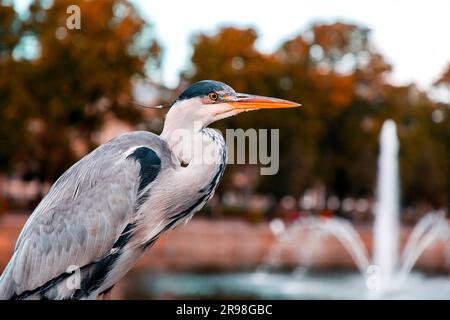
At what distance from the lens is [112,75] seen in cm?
2919

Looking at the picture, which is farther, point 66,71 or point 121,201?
point 66,71

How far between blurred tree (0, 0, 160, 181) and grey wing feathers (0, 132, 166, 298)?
2521 cm

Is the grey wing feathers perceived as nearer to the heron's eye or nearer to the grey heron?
the grey heron

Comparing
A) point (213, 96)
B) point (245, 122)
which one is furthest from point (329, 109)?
point (213, 96)

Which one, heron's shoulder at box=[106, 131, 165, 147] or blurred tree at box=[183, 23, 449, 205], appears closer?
heron's shoulder at box=[106, 131, 165, 147]

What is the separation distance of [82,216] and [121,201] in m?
0.18

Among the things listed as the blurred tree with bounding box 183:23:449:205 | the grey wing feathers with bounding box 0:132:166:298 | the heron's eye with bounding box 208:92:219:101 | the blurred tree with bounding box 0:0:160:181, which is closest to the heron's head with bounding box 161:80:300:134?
the heron's eye with bounding box 208:92:219:101

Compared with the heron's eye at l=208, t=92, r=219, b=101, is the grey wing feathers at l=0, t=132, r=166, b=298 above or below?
below

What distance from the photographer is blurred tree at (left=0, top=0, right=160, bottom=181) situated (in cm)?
2873

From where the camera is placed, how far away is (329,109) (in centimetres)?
3769

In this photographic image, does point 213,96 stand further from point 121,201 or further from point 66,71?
point 66,71

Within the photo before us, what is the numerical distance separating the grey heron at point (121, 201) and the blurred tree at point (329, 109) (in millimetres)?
29122
